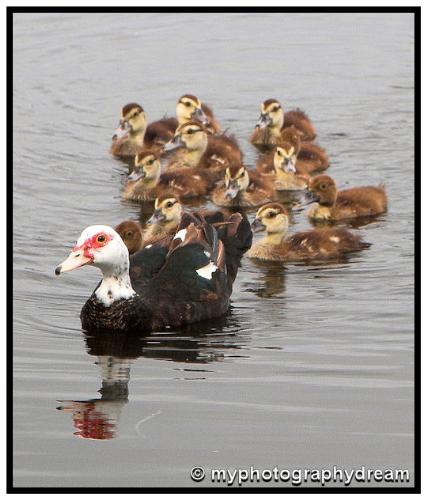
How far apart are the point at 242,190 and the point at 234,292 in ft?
8.51

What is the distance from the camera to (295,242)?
11086 millimetres

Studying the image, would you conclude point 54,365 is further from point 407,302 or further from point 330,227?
point 330,227

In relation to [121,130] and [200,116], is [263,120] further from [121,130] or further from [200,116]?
[121,130]

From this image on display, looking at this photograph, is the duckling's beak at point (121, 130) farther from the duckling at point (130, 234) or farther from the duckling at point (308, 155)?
the duckling at point (130, 234)

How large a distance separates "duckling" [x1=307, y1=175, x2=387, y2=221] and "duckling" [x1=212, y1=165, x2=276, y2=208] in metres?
0.60

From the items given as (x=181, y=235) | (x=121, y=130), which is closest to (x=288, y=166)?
(x=121, y=130)

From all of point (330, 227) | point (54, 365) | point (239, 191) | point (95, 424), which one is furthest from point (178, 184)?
point (95, 424)

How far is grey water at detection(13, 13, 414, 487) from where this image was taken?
7.11 metres

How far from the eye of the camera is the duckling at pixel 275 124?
14.3 m

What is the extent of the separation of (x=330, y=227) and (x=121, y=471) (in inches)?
222

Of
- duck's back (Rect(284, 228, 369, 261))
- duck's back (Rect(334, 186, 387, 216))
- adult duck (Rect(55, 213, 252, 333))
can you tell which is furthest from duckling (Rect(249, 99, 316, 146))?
adult duck (Rect(55, 213, 252, 333))

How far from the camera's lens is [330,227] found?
12078mm

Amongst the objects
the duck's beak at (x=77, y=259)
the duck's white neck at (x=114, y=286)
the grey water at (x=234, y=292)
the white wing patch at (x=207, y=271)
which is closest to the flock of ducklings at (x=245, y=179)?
the grey water at (x=234, y=292)

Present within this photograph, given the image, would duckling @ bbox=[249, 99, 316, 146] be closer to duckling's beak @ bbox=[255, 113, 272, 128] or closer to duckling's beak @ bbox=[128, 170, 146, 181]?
duckling's beak @ bbox=[255, 113, 272, 128]
